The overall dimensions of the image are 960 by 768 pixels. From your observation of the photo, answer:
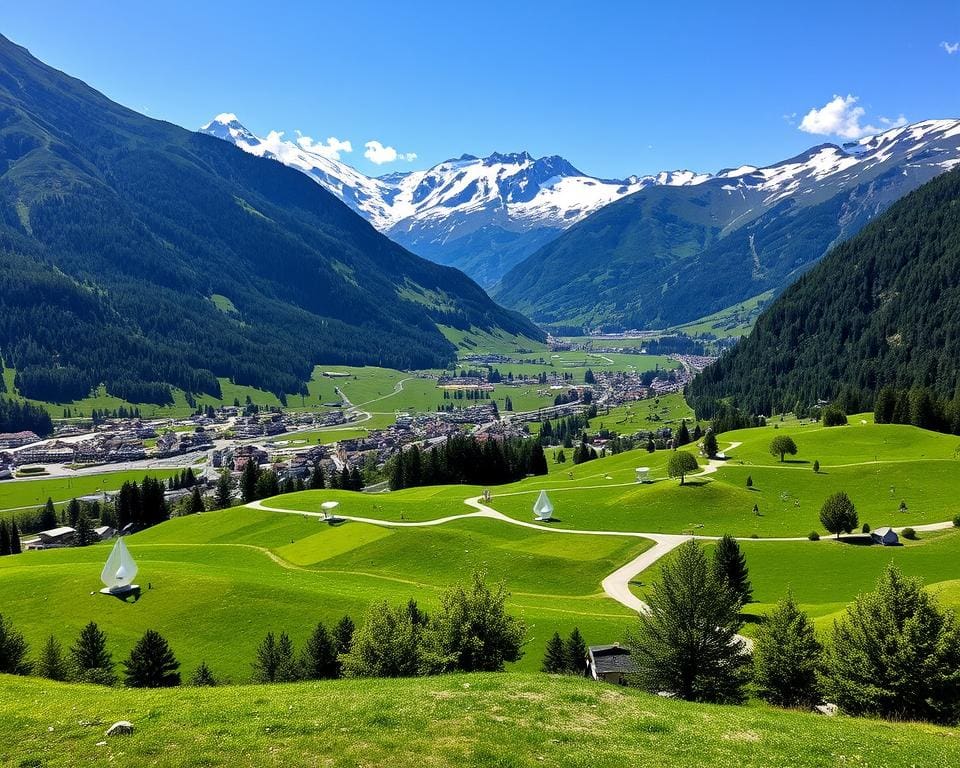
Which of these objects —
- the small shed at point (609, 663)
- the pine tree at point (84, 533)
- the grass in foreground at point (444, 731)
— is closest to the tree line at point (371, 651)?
the small shed at point (609, 663)

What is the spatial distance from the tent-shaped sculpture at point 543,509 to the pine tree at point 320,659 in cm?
5246

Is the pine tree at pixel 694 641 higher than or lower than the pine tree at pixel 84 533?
higher

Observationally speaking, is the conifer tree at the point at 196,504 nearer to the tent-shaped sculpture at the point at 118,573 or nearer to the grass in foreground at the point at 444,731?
the tent-shaped sculpture at the point at 118,573

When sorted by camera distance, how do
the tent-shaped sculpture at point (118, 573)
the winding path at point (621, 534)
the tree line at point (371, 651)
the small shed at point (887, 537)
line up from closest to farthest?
the tree line at point (371, 651) < the tent-shaped sculpture at point (118, 573) < the winding path at point (621, 534) < the small shed at point (887, 537)

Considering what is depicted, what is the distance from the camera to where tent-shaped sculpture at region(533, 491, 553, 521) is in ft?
327

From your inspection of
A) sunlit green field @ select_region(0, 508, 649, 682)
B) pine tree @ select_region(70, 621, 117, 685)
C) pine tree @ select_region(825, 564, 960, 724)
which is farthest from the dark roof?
pine tree @ select_region(70, 621, 117, 685)

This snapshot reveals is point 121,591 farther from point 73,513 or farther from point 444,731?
point 73,513

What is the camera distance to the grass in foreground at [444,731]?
21.9 m

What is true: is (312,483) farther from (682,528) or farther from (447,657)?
(447,657)

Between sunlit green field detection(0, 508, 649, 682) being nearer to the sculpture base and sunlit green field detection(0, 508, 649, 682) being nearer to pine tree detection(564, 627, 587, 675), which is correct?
the sculpture base

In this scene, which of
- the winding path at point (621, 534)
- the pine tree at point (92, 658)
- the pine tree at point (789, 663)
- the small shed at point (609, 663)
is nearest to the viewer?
the pine tree at point (789, 663)

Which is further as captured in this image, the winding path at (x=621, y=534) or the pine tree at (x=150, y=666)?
the winding path at (x=621, y=534)

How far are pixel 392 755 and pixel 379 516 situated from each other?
8582cm

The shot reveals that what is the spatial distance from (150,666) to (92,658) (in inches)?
186
